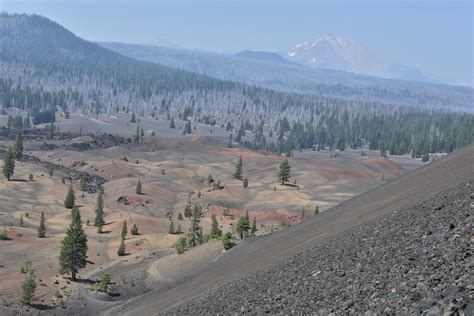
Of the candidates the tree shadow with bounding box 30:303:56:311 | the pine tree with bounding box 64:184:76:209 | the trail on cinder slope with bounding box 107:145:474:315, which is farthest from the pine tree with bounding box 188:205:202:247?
the pine tree with bounding box 64:184:76:209

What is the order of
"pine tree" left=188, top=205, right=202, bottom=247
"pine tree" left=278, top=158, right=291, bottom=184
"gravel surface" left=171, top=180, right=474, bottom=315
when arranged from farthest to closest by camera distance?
1. "pine tree" left=278, top=158, right=291, bottom=184
2. "pine tree" left=188, top=205, right=202, bottom=247
3. "gravel surface" left=171, top=180, right=474, bottom=315

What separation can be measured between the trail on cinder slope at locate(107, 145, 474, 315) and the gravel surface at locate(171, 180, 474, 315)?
3106 millimetres

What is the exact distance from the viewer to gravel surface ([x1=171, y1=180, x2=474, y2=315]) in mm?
17156

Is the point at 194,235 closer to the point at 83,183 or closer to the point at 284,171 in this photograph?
the point at 284,171

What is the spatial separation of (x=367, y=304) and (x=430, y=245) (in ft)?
15.4

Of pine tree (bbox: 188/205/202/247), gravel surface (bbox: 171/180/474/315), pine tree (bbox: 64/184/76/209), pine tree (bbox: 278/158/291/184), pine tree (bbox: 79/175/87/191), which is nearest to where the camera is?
gravel surface (bbox: 171/180/474/315)

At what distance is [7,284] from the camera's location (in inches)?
2130

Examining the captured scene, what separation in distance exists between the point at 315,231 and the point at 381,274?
67.2 feet

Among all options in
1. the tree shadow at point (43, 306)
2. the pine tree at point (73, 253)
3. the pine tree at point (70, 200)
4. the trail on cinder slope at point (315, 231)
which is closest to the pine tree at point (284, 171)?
the pine tree at point (70, 200)

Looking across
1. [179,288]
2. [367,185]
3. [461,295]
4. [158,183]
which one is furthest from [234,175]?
[461,295]

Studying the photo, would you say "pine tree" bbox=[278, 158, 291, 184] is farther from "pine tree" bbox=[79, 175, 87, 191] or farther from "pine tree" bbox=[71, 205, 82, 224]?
"pine tree" bbox=[71, 205, 82, 224]

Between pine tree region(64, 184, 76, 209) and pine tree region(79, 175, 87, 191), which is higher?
pine tree region(64, 184, 76, 209)

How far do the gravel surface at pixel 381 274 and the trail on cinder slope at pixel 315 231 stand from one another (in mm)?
3106

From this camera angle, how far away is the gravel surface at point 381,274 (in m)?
17.2
